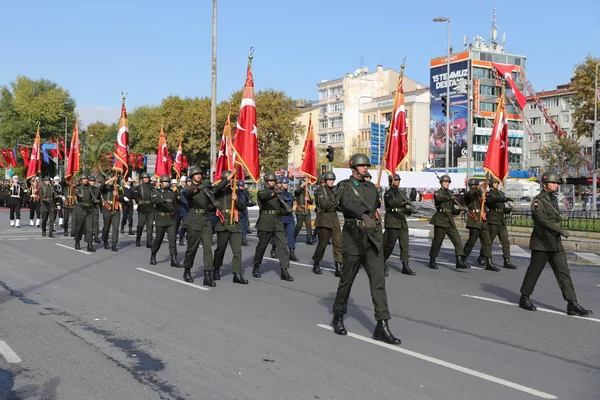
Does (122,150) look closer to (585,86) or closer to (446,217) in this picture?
(446,217)

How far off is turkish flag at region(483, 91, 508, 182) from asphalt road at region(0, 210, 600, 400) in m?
4.03

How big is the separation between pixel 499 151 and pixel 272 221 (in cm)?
642

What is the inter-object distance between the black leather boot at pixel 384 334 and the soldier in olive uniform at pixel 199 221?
4.36 meters

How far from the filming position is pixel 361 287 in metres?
11.0

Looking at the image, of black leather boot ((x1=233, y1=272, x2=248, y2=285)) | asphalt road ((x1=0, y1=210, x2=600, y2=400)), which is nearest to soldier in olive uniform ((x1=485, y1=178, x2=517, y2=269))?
asphalt road ((x1=0, y1=210, x2=600, y2=400))

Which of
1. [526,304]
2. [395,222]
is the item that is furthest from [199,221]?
[526,304]

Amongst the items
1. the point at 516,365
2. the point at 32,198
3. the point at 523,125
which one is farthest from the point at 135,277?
the point at 523,125

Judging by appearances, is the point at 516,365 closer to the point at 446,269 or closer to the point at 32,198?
the point at 446,269

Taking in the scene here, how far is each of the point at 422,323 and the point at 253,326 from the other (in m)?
1.97

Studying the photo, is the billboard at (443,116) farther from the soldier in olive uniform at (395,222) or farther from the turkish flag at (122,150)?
the soldier in olive uniform at (395,222)

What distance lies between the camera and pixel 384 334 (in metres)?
7.11

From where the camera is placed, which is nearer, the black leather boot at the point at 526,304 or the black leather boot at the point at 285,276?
the black leather boot at the point at 526,304

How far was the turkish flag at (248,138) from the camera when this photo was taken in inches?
492

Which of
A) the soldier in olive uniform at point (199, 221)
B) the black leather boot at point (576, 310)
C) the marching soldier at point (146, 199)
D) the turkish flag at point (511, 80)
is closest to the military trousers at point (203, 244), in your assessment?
the soldier in olive uniform at point (199, 221)
